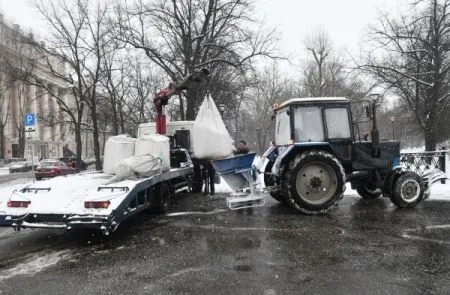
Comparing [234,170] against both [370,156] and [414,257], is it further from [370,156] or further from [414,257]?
[414,257]

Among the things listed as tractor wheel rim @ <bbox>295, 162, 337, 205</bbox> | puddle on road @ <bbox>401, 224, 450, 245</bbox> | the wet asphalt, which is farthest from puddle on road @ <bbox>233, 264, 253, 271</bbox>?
tractor wheel rim @ <bbox>295, 162, 337, 205</bbox>

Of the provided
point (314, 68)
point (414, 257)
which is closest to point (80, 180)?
point (414, 257)

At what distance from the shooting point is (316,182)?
949 centimetres

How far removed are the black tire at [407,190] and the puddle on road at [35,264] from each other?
7.07m

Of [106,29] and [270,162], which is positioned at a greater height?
[106,29]

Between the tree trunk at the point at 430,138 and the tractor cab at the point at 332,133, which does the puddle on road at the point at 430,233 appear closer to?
the tractor cab at the point at 332,133

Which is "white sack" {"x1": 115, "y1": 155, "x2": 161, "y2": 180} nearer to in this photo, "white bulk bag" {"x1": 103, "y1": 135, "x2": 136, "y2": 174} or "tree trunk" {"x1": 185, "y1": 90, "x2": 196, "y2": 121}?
"white bulk bag" {"x1": 103, "y1": 135, "x2": 136, "y2": 174}

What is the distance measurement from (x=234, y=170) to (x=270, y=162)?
5.03 feet

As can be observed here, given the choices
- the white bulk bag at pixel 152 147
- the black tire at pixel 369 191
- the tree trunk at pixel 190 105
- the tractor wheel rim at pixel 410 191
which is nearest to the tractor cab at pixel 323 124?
the tractor wheel rim at pixel 410 191

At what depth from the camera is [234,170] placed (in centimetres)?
987

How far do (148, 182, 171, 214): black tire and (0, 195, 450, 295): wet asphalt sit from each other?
37cm

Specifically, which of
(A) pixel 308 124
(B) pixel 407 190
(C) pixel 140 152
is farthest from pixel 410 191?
(C) pixel 140 152

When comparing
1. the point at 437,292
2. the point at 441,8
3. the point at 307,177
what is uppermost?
the point at 441,8

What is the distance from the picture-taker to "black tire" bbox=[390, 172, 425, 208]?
32.6 ft
